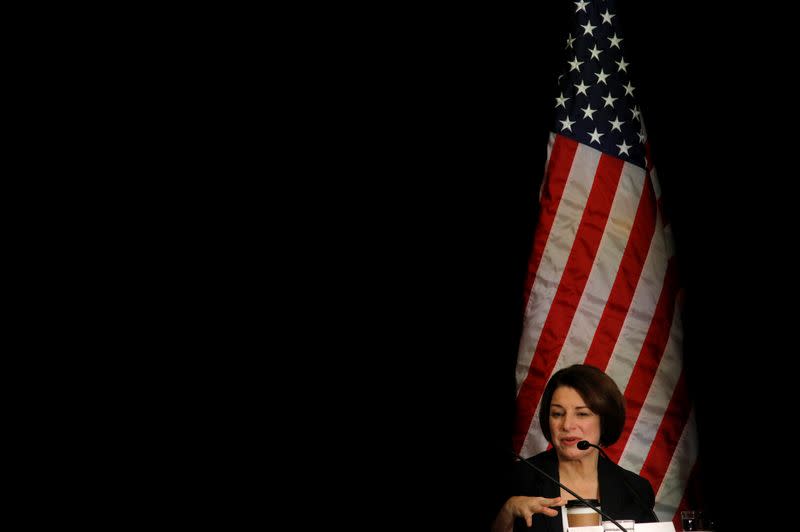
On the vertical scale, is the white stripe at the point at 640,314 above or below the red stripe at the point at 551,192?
below

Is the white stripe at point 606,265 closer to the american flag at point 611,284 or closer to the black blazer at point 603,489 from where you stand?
the american flag at point 611,284

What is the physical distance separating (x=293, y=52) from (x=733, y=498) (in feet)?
5.40

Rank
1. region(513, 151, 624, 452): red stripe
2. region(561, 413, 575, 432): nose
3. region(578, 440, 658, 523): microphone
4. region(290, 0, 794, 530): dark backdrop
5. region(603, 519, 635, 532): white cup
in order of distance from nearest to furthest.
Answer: region(603, 519, 635, 532): white cup, region(578, 440, 658, 523): microphone, region(561, 413, 575, 432): nose, region(513, 151, 624, 452): red stripe, region(290, 0, 794, 530): dark backdrop

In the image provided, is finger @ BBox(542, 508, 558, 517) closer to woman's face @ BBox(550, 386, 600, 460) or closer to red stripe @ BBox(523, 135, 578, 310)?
woman's face @ BBox(550, 386, 600, 460)

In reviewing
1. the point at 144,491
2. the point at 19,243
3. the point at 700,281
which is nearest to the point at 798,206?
the point at 700,281

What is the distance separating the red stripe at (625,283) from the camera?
6.03 feet

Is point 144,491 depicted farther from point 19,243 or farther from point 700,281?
point 700,281

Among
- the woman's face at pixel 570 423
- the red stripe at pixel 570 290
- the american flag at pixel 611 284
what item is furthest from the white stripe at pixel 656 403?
the red stripe at pixel 570 290

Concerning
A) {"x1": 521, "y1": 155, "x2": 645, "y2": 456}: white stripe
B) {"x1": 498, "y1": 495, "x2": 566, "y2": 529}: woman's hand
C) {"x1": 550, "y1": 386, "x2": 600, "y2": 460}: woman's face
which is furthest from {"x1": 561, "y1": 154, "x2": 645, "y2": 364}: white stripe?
{"x1": 498, "y1": 495, "x2": 566, "y2": 529}: woman's hand

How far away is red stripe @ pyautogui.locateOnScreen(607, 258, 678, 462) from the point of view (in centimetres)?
181

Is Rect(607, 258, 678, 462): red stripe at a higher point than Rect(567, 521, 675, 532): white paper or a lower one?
higher

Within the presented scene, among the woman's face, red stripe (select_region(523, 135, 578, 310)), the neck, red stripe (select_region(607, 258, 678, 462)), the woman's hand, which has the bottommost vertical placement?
the woman's hand

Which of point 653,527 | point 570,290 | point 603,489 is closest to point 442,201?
point 570,290

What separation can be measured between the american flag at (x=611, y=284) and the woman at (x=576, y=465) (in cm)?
5
